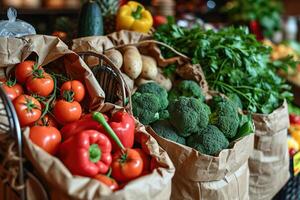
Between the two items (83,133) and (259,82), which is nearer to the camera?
(83,133)

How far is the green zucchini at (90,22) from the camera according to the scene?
1.64m

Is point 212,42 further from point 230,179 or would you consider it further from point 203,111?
point 230,179

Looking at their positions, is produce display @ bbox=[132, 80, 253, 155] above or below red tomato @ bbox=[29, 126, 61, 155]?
below

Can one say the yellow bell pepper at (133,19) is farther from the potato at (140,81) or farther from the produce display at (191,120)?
the produce display at (191,120)

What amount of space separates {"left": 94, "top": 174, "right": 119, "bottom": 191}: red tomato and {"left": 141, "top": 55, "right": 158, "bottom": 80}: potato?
702mm

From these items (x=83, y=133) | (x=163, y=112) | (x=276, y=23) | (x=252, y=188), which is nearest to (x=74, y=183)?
(x=83, y=133)

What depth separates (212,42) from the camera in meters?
1.64

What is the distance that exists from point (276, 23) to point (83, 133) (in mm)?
2902

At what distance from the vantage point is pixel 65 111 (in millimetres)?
1028

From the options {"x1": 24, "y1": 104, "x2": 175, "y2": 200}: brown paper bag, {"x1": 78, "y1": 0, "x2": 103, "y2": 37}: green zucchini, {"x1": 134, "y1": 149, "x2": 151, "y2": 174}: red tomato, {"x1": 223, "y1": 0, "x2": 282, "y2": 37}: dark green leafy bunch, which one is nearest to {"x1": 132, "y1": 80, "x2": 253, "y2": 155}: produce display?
{"x1": 134, "y1": 149, "x2": 151, "y2": 174}: red tomato

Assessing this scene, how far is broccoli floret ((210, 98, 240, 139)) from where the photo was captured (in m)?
1.27

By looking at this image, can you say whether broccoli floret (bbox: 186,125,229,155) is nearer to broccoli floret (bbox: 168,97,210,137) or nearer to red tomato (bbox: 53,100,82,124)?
broccoli floret (bbox: 168,97,210,137)

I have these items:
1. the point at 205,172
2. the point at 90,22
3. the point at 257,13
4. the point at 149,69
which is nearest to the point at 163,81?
the point at 149,69

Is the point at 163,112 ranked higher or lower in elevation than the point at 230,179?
higher
